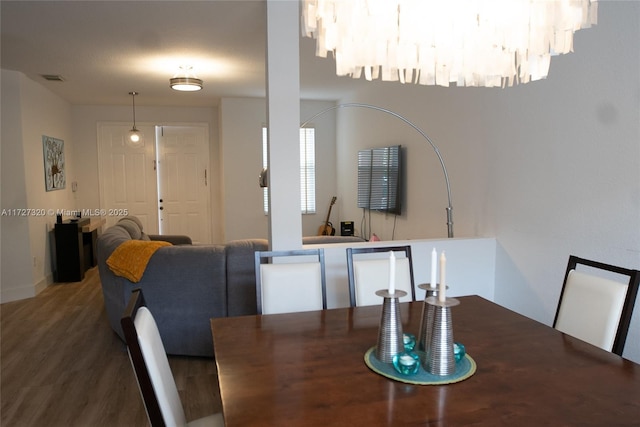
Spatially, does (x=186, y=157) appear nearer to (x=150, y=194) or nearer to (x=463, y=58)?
(x=150, y=194)

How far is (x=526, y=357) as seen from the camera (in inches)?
64.3

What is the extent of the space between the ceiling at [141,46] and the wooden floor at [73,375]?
259 centimetres

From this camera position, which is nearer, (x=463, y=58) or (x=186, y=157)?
(x=463, y=58)

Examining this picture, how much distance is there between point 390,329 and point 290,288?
0.88m

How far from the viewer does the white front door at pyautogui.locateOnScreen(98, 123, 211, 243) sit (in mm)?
7211

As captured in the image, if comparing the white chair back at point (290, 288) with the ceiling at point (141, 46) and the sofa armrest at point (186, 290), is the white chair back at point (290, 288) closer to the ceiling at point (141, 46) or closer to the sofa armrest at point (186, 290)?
the sofa armrest at point (186, 290)

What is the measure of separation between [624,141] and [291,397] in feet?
7.06

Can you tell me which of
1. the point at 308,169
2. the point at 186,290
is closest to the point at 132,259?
the point at 186,290

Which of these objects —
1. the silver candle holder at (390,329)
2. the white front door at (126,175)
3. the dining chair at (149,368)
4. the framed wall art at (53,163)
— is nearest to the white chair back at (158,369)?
the dining chair at (149,368)

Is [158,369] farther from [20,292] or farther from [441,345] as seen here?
[20,292]

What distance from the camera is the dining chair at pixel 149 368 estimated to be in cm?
126

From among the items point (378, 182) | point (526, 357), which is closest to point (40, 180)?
point (378, 182)

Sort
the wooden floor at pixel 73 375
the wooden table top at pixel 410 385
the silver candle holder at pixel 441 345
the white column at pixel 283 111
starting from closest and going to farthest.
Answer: the wooden table top at pixel 410 385 < the silver candle holder at pixel 441 345 < the wooden floor at pixel 73 375 < the white column at pixel 283 111

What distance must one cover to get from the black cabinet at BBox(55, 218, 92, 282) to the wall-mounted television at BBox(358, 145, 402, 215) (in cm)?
376
